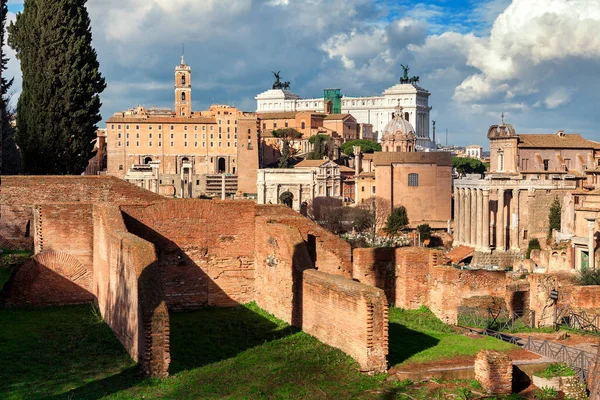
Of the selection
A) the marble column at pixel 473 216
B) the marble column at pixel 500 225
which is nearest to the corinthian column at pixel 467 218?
the marble column at pixel 473 216

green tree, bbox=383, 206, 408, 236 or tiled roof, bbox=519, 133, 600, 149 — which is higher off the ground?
tiled roof, bbox=519, 133, 600, 149

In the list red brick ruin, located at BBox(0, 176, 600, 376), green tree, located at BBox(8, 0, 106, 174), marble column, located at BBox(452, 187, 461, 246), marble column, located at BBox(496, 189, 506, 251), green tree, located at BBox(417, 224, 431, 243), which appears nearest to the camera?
red brick ruin, located at BBox(0, 176, 600, 376)

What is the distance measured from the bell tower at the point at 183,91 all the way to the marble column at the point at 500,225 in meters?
64.6

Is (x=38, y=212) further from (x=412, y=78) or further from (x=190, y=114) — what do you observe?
(x=412, y=78)

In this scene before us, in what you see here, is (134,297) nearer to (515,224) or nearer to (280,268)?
(280,268)

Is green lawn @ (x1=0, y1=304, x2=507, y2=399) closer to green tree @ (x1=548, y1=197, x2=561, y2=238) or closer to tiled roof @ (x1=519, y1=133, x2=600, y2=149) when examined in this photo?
green tree @ (x1=548, y1=197, x2=561, y2=238)

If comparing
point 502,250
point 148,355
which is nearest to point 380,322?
point 148,355

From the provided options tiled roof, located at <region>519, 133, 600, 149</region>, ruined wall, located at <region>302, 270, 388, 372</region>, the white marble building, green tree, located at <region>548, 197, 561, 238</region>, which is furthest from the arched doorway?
the white marble building

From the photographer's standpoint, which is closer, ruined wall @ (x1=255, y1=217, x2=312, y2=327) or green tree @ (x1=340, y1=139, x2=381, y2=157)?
ruined wall @ (x1=255, y1=217, x2=312, y2=327)

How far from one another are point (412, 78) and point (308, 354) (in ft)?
448

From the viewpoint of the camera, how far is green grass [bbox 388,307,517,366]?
36.7 feet

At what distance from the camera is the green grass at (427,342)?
11180 mm

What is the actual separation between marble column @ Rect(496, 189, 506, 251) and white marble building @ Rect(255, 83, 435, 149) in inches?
3571

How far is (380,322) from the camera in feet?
33.3
